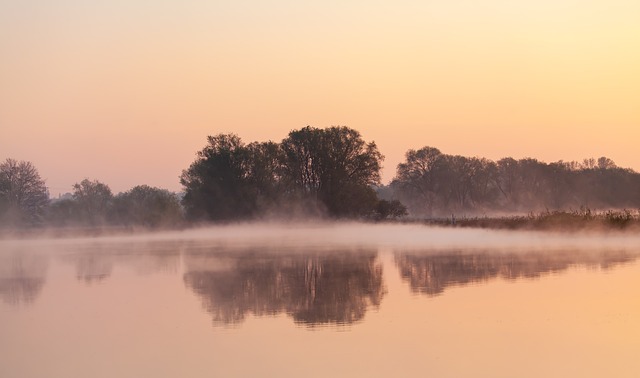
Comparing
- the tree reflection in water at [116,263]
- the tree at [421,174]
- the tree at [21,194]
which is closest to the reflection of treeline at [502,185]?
the tree at [421,174]

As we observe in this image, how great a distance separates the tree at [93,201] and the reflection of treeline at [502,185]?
136ft

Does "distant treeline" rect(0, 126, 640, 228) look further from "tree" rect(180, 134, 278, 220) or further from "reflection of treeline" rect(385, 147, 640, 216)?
"reflection of treeline" rect(385, 147, 640, 216)

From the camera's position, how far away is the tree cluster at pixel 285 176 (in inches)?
3091

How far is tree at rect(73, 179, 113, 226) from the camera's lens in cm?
10481

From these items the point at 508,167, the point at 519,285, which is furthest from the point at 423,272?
the point at 508,167

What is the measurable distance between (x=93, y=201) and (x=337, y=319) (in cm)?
9985

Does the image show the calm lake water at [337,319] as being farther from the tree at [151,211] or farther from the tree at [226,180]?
the tree at [151,211]

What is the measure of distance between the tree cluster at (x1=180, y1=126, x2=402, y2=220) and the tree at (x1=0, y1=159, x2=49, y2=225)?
61.1ft

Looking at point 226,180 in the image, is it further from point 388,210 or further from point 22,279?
point 22,279

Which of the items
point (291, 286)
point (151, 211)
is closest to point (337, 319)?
point (291, 286)

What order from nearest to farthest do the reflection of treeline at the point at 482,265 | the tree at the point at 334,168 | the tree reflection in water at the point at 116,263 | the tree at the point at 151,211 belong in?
the reflection of treeline at the point at 482,265, the tree reflection in water at the point at 116,263, the tree at the point at 334,168, the tree at the point at 151,211

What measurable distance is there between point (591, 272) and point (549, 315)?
7774mm

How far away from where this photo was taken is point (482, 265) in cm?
2448

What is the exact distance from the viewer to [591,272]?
21297mm
